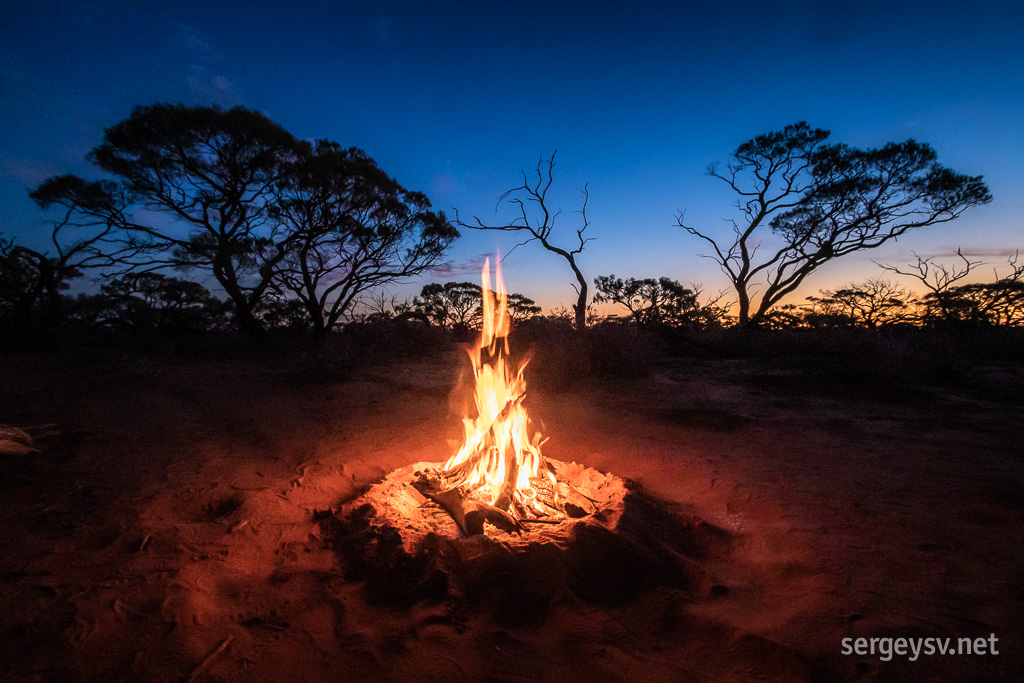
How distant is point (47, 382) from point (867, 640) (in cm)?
1099

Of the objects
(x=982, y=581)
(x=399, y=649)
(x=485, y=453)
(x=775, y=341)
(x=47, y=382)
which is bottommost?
(x=399, y=649)

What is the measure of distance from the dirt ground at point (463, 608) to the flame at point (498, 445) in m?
0.94

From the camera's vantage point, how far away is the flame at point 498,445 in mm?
3324

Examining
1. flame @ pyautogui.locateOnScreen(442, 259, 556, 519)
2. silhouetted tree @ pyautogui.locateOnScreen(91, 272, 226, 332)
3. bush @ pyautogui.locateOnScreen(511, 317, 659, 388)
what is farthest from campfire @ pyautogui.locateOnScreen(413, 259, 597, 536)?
silhouetted tree @ pyautogui.locateOnScreen(91, 272, 226, 332)

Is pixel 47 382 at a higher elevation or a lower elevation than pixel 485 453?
higher

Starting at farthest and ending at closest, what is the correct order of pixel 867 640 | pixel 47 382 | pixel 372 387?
pixel 372 387 → pixel 47 382 → pixel 867 640

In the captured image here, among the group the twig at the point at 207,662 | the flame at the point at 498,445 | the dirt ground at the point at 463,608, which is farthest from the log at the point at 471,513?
the twig at the point at 207,662

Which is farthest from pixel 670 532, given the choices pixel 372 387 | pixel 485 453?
pixel 372 387

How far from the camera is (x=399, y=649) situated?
200 centimetres

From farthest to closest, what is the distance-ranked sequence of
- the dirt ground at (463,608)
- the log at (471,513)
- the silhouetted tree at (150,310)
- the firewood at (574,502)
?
1. the silhouetted tree at (150,310)
2. the firewood at (574,502)
3. the log at (471,513)
4. the dirt ground at (463,608)

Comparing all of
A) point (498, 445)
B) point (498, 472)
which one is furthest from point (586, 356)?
point (498, 472)

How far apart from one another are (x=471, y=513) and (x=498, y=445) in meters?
0.89

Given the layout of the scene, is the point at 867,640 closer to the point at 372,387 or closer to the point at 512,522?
the point at 512,522

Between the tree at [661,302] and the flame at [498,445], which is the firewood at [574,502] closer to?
the flame at [498,445]
